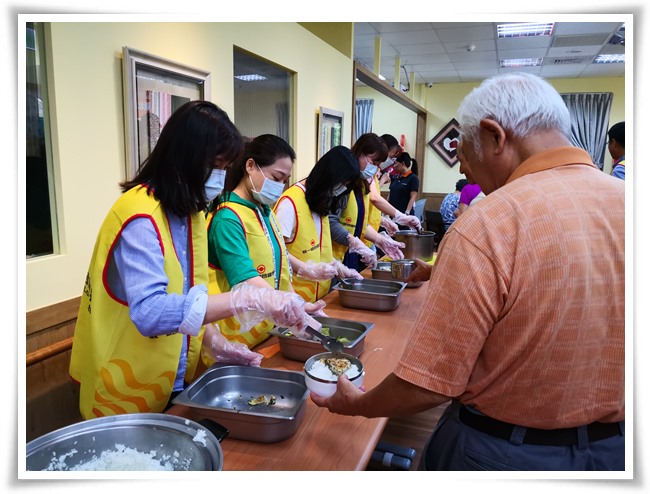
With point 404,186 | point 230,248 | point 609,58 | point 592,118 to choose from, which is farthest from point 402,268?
point 592,118

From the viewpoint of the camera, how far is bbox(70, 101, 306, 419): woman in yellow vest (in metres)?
1.08

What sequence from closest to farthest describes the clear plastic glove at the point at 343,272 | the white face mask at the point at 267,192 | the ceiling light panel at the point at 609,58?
the white face mask at the point at 267,192 < the clear plastic glove at the point at 343,272 < the ceiling light panel at the point at 609,58

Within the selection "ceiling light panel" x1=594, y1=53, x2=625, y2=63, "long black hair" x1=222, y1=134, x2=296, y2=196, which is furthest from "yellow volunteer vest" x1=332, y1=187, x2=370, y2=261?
"ceiling light panel" x1=594, y1=53, x2=625, y2=63

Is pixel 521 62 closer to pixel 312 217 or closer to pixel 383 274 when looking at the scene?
pixel 383 274

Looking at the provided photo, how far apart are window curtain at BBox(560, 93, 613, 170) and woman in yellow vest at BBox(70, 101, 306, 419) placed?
27.8 ft

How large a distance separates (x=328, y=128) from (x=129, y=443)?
12.5 ft

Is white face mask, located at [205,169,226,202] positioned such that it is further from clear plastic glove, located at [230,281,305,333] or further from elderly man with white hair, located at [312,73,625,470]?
elderly man with white hair, located at [312,73,625,470]

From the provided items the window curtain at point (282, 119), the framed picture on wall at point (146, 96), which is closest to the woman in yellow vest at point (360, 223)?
the window curtain at point (282, 119)

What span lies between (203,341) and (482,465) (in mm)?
868

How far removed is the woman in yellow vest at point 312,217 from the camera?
7.29 feet

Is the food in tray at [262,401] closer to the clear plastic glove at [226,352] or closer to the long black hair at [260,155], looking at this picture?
the clear plastic glove at [226,352]

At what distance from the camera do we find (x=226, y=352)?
A: 1386 millimetres

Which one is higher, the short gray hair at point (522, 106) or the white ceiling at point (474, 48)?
the white ceiling at point (474, 48)

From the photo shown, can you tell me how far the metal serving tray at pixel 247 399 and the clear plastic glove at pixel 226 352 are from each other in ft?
0.21
